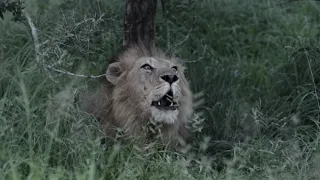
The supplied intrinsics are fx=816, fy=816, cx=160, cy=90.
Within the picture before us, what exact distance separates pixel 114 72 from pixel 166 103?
0.64 metres

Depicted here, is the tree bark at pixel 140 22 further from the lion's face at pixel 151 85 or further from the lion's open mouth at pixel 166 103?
the lion's open mouth at pixel 166 103

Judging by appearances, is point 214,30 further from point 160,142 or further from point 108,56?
point 160,142

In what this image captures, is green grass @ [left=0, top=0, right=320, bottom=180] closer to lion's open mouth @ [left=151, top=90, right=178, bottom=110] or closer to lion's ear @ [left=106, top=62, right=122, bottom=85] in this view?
lion's ear @ [left=106, top=62, right=122, bottom=85]

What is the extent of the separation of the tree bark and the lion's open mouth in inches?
35.9

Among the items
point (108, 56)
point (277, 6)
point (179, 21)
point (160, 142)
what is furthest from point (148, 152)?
point (277, 6)

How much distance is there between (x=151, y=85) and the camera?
18.8 ft

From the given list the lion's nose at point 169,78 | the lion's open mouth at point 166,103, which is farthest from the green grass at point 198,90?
the lion's nose at point 169,78

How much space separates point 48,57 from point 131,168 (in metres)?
1.10

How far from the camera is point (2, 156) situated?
4.70 m

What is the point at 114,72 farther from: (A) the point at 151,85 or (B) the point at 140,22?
(B) the point at 140,22

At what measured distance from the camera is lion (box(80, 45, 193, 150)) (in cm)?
560

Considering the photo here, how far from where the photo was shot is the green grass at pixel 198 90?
499cm

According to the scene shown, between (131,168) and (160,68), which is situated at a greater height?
(160,68)

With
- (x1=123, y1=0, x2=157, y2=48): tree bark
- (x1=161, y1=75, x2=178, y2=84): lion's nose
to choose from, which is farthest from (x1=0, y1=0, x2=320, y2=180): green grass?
(x1=161, y1=75, x2=178, y2=84): lion's nose
